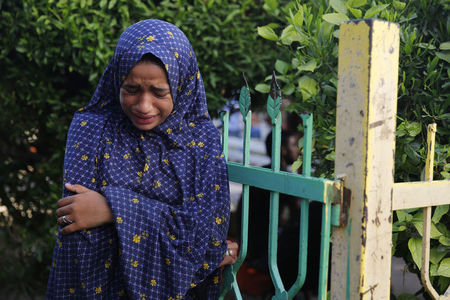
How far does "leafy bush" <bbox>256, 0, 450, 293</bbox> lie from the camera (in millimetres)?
1860

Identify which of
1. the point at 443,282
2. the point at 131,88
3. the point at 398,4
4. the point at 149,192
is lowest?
the point at 443,282

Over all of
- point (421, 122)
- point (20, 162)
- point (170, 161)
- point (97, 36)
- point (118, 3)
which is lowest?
point (20, 162)

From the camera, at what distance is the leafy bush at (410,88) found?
186 centimetres

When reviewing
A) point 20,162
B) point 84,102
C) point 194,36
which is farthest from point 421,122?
point 20,162

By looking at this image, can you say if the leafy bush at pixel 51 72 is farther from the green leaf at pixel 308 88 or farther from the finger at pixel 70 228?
the finger at pixel 70 228

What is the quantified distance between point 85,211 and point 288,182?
26.5 inches

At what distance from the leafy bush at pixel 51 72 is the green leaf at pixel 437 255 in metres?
1.90

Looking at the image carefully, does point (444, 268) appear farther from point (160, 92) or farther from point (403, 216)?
point (160, 92)

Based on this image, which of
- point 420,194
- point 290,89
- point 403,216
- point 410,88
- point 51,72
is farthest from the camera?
point 51,72

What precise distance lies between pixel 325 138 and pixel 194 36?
1515 mm

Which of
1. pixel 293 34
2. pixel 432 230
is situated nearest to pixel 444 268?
pixel 432 230

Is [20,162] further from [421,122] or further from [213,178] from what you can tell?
[421,122]

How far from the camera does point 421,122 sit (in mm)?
1991

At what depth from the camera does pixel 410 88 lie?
2.05 metres
